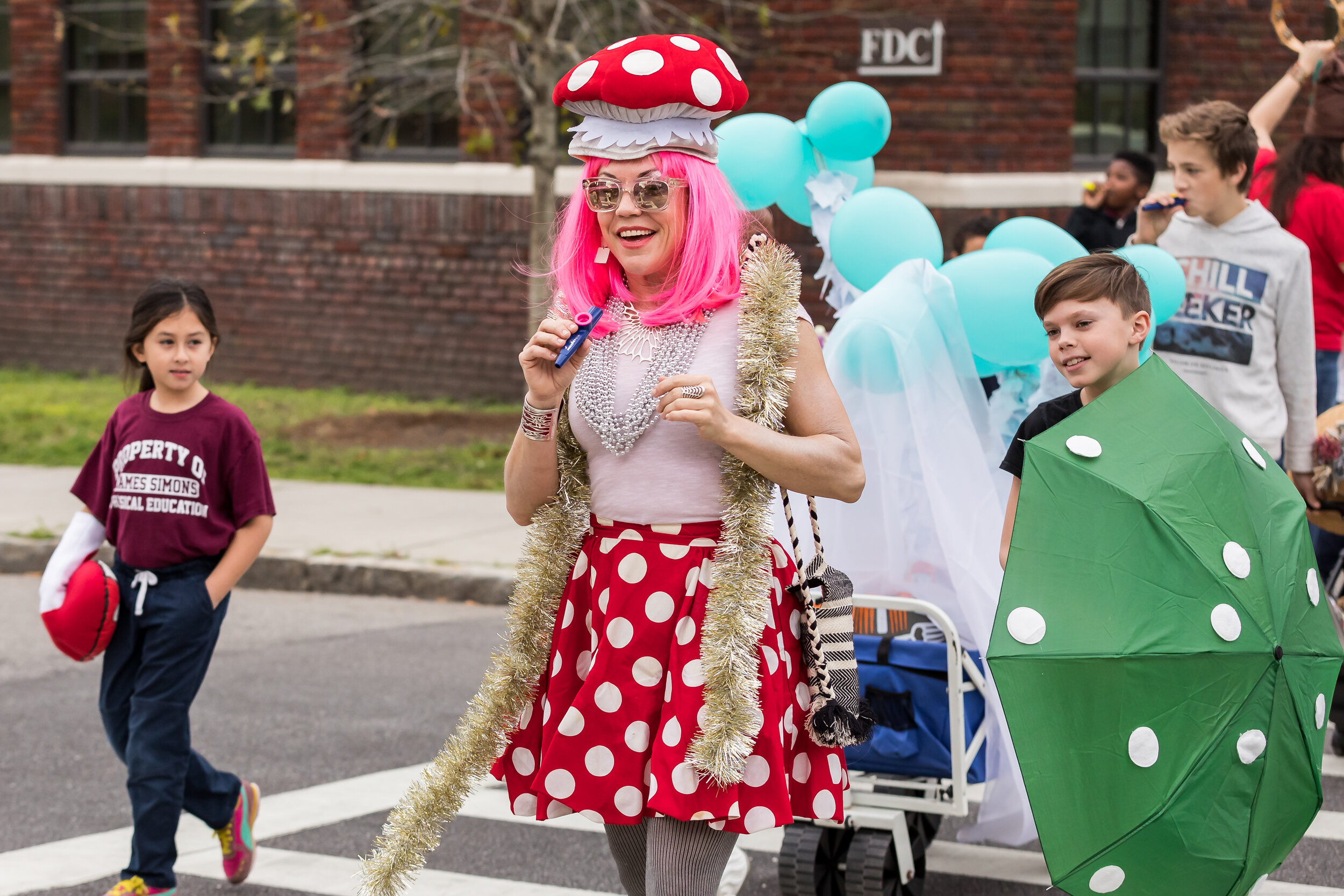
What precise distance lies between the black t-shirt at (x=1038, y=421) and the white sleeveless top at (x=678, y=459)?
749 mm

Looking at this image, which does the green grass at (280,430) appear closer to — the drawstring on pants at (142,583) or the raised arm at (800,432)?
the drawstring on pants at (142,583)

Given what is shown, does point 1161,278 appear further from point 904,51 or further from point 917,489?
point 904,51

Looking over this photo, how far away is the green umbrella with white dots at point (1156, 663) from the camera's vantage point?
274 cm

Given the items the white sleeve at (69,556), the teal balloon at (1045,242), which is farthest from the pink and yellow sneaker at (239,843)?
the teal balloon at (1045,242)

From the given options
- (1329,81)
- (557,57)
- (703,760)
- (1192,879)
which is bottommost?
(1192,879)

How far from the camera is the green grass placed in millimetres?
11008

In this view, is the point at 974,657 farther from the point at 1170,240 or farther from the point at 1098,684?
the point at 1170,240

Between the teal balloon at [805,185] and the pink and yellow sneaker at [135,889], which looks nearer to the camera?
the pink and yellow sneaker at [135,889]

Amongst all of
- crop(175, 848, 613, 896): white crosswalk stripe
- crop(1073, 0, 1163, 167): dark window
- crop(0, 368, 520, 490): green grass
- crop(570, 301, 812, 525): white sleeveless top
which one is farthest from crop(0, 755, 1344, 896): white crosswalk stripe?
crop(1073, 0, 1163, 167): dark window

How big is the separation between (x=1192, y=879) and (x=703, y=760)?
87 cm

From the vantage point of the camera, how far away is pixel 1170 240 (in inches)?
196

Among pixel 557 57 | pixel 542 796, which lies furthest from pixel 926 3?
pixel 542 796

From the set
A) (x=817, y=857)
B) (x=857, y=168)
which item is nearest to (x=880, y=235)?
(x=857, y=168)

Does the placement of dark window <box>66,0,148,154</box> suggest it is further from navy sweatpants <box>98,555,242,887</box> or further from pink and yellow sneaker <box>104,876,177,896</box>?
pink and yellow sneaker <box>104,876,177,896</box>
